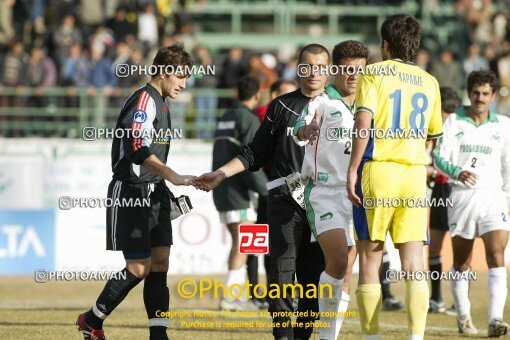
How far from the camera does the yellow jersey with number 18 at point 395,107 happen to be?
25.3 ft

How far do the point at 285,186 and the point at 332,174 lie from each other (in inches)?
23.5

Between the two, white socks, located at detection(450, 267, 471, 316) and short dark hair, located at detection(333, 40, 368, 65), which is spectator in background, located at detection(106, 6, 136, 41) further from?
short dark hair, located at detection(333, 40, 368, 65)

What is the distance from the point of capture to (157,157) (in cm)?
871

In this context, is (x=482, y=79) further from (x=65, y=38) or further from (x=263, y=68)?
(x=65, y=38)

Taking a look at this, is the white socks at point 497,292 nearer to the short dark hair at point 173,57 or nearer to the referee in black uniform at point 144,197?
the referee in black uniform at point 144,197

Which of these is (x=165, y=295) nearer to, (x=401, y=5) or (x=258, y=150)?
(x=258, y=150)

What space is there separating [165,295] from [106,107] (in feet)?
40.6

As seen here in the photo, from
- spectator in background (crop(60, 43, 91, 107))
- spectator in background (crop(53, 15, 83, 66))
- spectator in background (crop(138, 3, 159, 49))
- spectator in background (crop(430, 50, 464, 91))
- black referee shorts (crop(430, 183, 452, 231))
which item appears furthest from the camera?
spectator in background (crop(138, 3, 159, 49))

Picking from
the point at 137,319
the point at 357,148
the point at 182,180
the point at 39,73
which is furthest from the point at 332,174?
the point at 39,73

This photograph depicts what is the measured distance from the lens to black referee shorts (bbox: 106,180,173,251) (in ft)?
28.5

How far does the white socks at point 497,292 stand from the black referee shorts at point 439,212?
2.20 m

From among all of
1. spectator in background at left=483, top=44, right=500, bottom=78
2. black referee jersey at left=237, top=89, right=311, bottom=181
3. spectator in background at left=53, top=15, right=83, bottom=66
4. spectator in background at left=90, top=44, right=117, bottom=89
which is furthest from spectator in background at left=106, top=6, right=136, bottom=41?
black referee jersey at left=237, top=89, right=311, bottom=181

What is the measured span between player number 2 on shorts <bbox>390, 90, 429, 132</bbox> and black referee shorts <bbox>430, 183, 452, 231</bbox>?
503 centimetres

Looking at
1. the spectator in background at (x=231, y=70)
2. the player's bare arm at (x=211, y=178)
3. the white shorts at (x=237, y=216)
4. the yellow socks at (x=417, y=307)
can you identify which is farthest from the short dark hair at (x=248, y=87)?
the spectator in background at (x=231, y=70)
